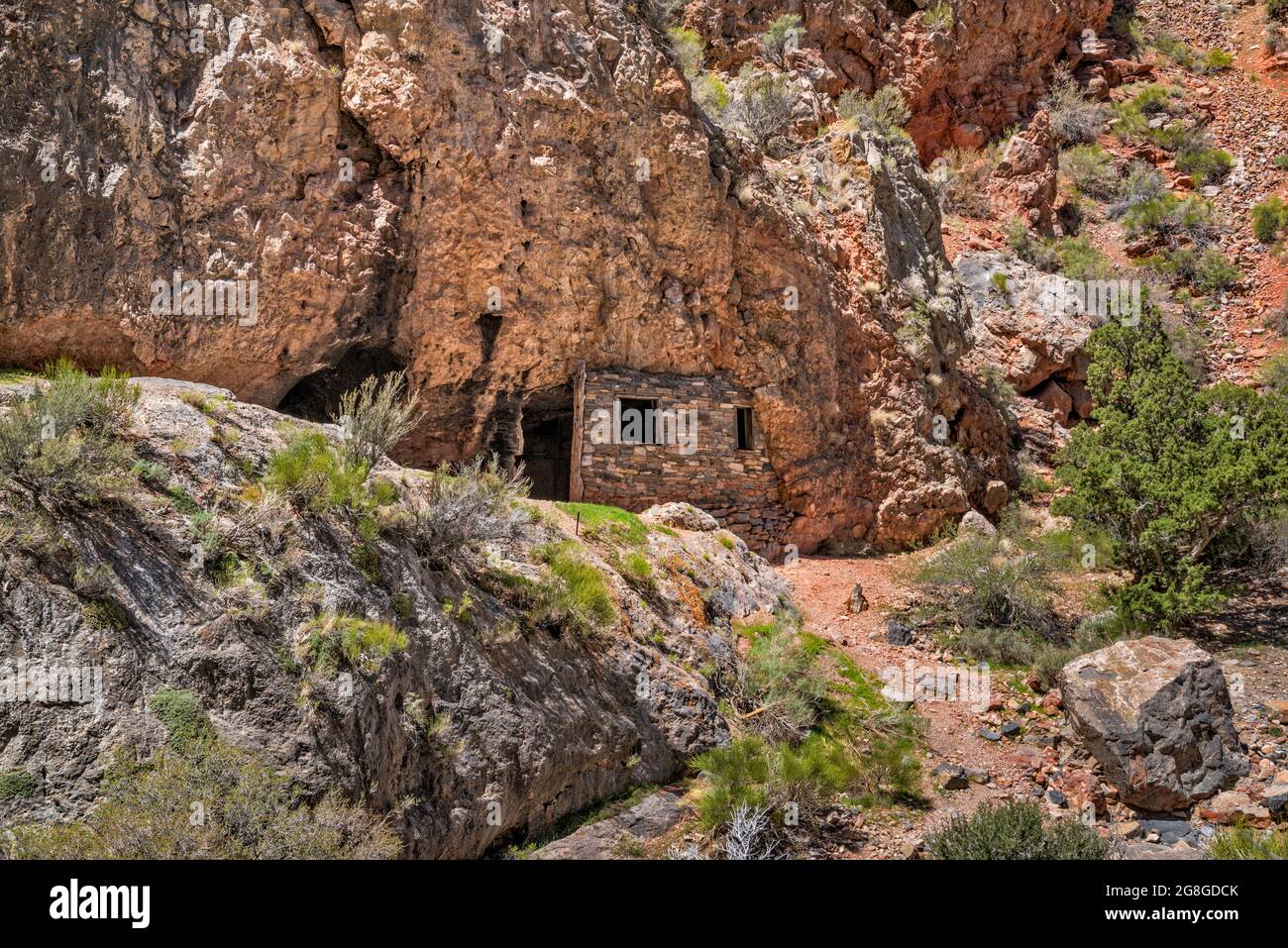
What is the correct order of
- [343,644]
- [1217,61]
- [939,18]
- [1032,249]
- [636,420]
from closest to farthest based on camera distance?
[343,644] → [636,420] → [1032,249] → [939,18] → [1217,61]

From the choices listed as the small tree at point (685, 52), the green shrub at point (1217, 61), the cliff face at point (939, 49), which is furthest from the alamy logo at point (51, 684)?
the green shrub at point (1217, 61)

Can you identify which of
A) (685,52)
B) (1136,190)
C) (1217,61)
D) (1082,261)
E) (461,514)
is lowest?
(461,514)

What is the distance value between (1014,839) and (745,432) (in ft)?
29.8

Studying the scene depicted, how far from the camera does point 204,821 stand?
17.2 ft

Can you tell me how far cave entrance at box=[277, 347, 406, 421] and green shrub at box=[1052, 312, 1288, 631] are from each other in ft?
35.0

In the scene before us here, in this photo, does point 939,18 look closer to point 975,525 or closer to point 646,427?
point 975,525

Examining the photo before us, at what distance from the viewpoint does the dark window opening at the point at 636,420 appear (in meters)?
14.5

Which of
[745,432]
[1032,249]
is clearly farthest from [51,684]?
[1032,249]

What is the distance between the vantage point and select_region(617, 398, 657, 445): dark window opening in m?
14.5

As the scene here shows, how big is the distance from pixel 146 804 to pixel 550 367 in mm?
9736

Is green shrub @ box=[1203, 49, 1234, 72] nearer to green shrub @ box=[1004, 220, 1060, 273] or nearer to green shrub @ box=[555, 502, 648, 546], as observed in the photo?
green shrub @ box=[1004, 220, 1060, 273]
